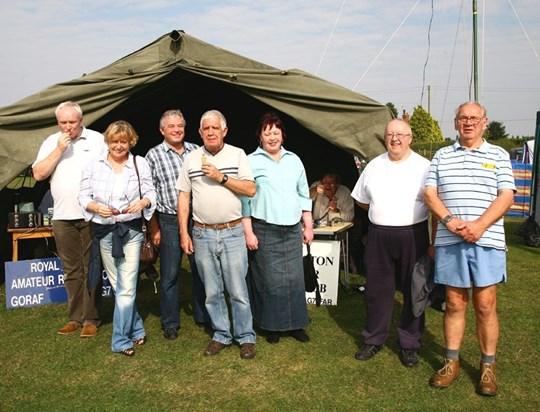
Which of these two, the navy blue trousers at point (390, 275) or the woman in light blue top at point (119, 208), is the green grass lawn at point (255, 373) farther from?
the woman in light blue top at point (119, 208)

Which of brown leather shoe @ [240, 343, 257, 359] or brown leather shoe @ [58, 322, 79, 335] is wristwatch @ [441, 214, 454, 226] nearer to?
brown leather shoe @ [240, 343, 257, 359]

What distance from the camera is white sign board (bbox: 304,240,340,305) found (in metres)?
4.81

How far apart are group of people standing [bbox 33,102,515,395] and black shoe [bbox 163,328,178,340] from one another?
0.05ft

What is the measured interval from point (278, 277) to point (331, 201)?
203 centimetres

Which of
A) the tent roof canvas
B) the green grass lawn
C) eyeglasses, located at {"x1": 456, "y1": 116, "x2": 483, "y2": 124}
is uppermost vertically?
the tent roof canvas

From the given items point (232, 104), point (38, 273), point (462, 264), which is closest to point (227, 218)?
point (462, 264)

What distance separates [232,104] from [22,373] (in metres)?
4.48

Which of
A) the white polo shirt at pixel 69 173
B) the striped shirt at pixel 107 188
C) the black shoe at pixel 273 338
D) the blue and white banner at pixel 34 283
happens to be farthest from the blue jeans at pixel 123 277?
the blue and white banner at pixel 34 283

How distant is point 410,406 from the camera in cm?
295

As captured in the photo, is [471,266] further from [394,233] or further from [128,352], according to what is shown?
[128,352]

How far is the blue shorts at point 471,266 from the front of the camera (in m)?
2.96

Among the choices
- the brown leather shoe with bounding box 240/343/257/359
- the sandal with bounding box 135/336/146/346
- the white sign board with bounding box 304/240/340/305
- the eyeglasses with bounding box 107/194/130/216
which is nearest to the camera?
the eyeglasses with bounding box 107/194/130/216

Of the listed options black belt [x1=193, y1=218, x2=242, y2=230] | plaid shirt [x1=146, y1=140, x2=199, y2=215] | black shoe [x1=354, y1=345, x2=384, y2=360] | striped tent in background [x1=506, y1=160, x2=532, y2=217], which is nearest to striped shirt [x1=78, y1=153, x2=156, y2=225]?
plaid shirt [x1=146, y1=140, x2=199, y2=215]

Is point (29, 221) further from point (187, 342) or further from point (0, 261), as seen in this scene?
point (187, 342)
